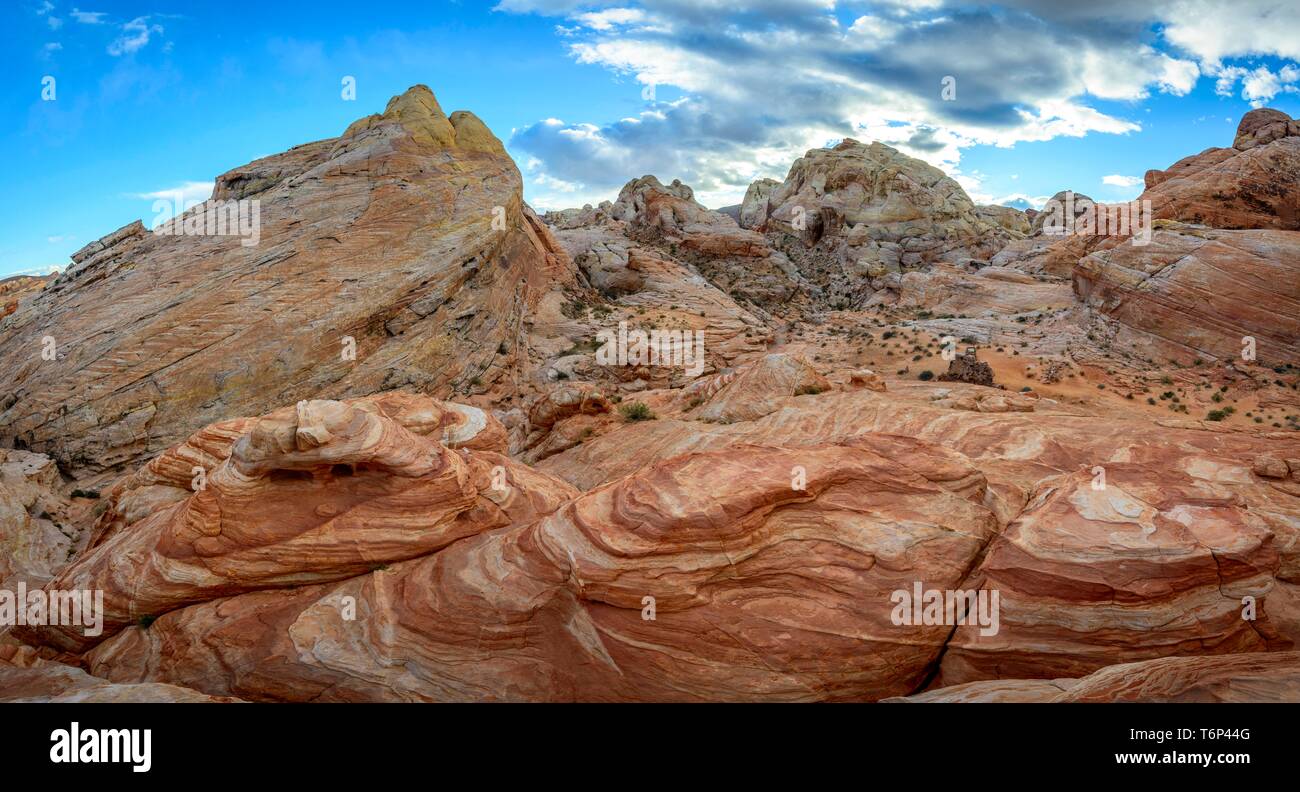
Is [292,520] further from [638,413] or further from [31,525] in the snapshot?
[31,525]

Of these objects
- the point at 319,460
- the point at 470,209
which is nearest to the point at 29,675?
the point at 319,460

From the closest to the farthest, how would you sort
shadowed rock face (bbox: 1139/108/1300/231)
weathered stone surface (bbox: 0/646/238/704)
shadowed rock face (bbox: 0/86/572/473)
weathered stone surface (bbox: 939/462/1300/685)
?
weathered stone surface (bbox: 0/646/238/704) → weathered stone surface (bbox: 939/462/1300/685) → shadowed rock face (bbox: 0/86/572/473) → shadowed rock face (bbox: 1139/108/1300/231)

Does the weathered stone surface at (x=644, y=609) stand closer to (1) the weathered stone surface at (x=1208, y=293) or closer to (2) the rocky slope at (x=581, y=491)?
(2) the rocky slope at (x=581, y=491)

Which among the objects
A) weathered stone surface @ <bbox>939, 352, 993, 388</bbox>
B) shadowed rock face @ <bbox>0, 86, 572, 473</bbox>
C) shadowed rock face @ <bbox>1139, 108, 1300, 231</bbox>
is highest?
shadowed rock face @ <bbox>1139, 108, 1300, 231</bbox>

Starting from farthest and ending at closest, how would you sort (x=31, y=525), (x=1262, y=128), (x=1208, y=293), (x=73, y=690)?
(x=1262, y=128), (x=1208, y=293), (x=31, y=525), (x=73, y=690)

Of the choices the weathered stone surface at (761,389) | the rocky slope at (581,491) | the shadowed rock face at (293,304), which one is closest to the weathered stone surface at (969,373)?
the rocky slope at (581,491)

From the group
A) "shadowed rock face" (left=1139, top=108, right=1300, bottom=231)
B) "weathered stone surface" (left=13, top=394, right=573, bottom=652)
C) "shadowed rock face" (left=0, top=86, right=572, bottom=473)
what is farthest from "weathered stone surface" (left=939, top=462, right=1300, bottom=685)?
"shadowed rock face" (left=1139, top=108, right=1300, bottom=231)

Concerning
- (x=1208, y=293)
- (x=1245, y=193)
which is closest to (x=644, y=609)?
(x=1208, y=293)

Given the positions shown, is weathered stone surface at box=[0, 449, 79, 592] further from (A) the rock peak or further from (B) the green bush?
(A) the rock peak

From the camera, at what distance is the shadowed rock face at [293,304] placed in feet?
90.1

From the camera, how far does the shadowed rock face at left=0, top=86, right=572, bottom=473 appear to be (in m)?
27.5

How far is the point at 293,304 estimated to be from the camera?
30625 mm

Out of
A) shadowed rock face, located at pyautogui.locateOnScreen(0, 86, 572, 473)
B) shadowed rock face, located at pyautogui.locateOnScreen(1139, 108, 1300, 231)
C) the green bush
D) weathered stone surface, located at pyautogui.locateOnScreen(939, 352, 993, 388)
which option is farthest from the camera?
shadowed rock face, located at pyautogui.locateOnScreen(1139, 108, 1300, 231)
